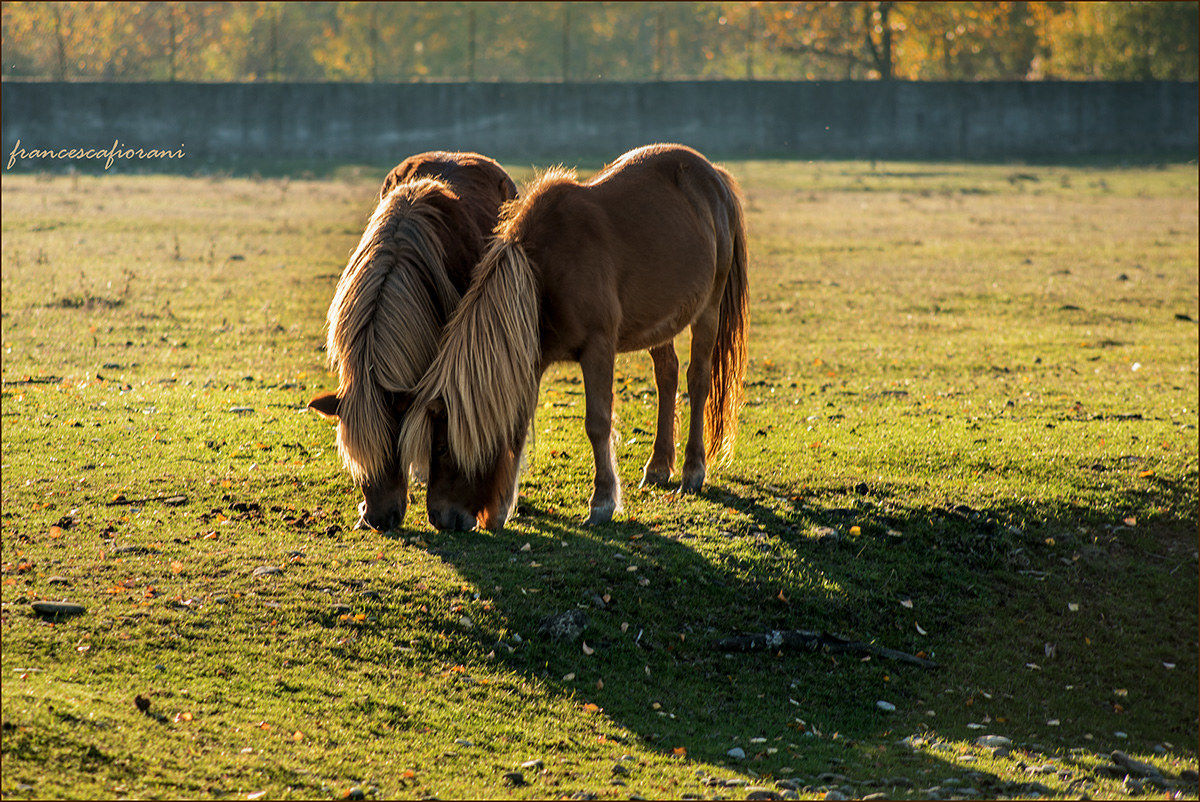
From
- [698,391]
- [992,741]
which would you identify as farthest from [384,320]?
[992,741]

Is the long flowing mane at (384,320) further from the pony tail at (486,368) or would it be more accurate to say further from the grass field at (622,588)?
the grass field at (622,588)

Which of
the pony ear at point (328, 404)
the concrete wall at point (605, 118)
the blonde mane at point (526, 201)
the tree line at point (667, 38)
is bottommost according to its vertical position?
the pony ear at point (328, 404)

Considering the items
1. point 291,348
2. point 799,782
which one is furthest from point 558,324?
point 291,348

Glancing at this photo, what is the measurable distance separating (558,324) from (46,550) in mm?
2952

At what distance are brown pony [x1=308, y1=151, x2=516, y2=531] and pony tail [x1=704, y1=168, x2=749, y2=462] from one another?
1905mm

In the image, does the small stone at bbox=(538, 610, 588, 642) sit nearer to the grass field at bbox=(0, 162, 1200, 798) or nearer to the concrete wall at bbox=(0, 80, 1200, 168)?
the grass field at bbox=(0, 162, 1200, 798)

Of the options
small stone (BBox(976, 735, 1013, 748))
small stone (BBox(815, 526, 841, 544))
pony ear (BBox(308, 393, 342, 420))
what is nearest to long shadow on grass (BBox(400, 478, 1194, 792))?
small stone (BBox(815, 526, 841, 544))

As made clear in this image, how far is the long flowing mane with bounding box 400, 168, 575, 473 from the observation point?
5.75 m

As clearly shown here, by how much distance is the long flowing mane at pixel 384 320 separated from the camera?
5.79 metres

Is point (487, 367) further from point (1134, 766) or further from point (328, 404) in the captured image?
point (1134, 766)

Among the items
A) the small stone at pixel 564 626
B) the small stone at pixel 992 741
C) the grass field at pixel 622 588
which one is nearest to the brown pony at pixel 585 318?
the grass field at pixel 622 588

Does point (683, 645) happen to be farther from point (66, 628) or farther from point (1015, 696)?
point (66, 628)

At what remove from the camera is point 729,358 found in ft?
26.2

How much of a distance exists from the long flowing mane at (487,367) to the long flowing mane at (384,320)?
16 centimetres
